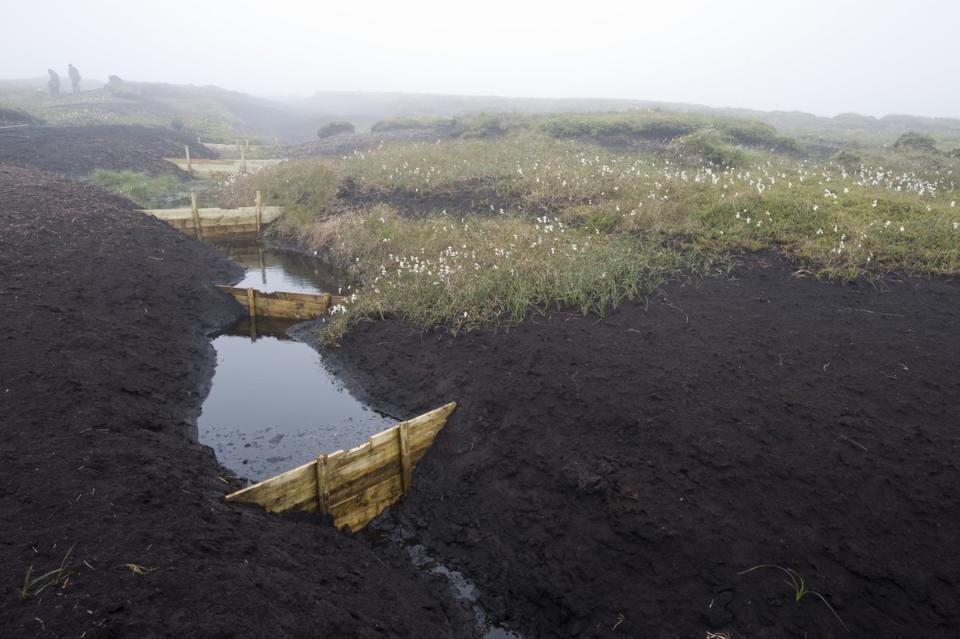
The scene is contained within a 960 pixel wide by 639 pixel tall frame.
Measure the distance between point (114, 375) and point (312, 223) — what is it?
9.86 meters

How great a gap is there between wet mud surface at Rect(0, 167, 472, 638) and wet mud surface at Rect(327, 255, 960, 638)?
1.20 m

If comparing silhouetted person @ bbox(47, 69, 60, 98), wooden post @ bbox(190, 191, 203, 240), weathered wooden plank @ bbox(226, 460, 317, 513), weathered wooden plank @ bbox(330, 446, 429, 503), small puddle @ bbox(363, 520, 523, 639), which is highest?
silhouetted person @ bbox(47, 69, 60, 98)

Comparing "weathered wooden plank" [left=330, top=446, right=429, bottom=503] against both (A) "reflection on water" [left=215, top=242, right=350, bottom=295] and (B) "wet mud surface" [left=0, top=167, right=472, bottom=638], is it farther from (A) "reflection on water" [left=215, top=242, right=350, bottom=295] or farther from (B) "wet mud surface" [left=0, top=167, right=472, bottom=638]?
(A) "reflection on water" [left=215, top=242, right=350, bottom=295]

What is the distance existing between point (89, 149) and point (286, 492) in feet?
84.5

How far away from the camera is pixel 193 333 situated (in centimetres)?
1028

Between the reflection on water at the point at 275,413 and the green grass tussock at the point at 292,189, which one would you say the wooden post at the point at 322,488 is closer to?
the reflection on water at the point at 275,413

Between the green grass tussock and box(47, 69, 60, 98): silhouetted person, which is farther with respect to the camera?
box(47, 69, 60, 98): silhouetted person

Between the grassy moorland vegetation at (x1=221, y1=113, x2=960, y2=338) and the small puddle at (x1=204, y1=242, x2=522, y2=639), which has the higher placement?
the grassy moorland vegetation at (x1=221, y1=113, x2=960, y2=338)

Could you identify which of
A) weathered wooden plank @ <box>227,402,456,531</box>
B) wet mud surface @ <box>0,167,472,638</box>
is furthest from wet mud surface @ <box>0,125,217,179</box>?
weathered wooden plank @ <box>227,402,456,531</box>

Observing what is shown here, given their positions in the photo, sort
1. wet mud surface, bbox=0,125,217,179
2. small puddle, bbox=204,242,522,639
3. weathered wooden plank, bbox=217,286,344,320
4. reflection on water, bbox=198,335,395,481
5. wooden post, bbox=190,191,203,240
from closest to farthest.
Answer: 1. small puddle, bbox=204,242,522,639
2. reflection on water, bbox=198,335,395,481
3. weathered wooden plank, bbox=217,286,344,320
4. wooden post, bbox=190,191,203,240
5. wet mud surface, bbox=0,125,217,179

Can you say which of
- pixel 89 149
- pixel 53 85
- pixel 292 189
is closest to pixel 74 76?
pixel 53 85

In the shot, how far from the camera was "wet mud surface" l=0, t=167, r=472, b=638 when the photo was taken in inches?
150

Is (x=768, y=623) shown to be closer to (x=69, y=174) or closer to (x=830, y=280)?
(x=830, y=280)

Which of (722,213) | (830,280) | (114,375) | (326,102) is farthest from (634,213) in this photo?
(326,102)
